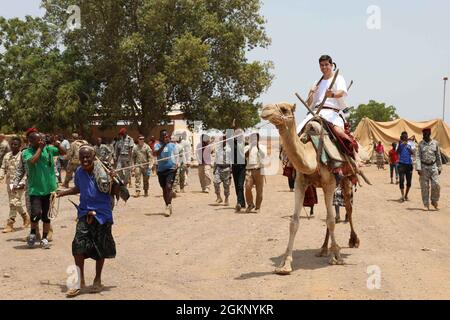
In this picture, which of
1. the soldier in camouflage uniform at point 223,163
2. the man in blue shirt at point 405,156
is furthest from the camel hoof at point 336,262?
the man in blue shirt at point 405,156

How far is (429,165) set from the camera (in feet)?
51.4

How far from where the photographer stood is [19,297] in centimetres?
696

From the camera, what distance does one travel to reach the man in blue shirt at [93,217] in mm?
7137

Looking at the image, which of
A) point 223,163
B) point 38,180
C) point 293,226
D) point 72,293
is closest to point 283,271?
point 293,226

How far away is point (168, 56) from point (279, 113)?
27.2m

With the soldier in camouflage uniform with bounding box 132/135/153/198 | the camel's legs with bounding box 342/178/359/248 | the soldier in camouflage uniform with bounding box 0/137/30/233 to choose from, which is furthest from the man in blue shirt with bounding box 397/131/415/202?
the soldier in camouflage uniform with bounding box 0/137/30/233

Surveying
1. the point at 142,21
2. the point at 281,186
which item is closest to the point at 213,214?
the point at 281,186

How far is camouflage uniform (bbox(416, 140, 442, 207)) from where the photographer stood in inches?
613

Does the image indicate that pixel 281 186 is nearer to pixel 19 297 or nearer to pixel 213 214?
pixel 213 214

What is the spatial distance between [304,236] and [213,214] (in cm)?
395

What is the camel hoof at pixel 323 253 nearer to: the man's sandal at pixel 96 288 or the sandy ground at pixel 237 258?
the sandy ground at pixel 237 258

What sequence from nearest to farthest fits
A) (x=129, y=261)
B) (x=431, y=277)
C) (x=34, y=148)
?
(x=431, y=277) → (x=129, y=261) → (x=34, y=148)

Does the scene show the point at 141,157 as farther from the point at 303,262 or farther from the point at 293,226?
the point at 293,226

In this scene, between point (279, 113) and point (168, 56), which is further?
point (168, 56)
